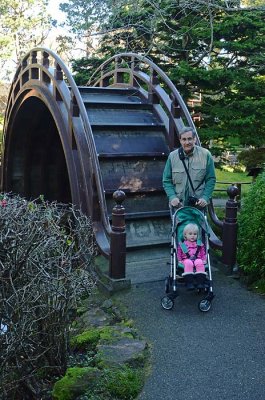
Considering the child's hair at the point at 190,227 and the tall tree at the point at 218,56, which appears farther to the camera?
the tall tree at the point at 218,56

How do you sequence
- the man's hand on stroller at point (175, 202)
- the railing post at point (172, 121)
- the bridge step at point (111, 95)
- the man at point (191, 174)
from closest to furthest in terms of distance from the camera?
the man's hand on stroller at point (175, 202)
the man at point (191, 174)
the railing post at point (172, 121)
the bridge step at point (111, 95)

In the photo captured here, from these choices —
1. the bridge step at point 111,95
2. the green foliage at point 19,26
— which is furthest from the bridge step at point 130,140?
the green foliage at point 19,26

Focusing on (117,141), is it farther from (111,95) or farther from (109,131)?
(111,95)

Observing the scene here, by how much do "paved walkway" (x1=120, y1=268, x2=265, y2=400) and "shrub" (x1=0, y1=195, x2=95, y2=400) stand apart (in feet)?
2.62

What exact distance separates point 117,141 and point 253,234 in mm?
3025

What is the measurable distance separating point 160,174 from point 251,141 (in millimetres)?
3629

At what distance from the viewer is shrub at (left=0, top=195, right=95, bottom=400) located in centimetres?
322

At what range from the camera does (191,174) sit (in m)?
5.30

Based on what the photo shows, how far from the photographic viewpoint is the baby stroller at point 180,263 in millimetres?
4625

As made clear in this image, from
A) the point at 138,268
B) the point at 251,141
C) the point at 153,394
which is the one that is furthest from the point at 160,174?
the point at 153,394

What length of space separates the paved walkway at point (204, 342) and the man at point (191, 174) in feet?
3.44

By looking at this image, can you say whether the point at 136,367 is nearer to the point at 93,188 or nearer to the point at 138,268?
the point at 138,268

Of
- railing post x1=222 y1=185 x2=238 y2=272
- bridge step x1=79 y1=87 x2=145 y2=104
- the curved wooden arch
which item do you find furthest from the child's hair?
bridge step x1=79 y1=87 x2=145 y2=104

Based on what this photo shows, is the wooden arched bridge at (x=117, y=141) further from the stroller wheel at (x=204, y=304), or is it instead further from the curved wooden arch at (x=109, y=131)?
the stroller wheel at (x=204, y=304)
